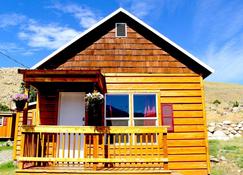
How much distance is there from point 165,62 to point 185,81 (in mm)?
1001

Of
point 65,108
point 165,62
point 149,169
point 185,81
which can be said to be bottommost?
point 149,169

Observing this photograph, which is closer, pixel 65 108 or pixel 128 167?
pixel 128 167

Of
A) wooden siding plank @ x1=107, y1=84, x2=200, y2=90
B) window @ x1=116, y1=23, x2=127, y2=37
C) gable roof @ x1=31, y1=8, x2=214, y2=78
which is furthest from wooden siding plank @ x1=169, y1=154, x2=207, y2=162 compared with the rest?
window @ x1=116, y1=23, x2=127, y2=37

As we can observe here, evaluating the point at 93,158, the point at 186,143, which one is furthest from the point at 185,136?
the point at 93,158

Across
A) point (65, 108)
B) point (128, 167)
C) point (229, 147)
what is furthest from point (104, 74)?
point (229, 147)

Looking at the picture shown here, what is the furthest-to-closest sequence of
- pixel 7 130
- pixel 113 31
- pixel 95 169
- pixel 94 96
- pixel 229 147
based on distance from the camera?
pixel 7 130 < pixel 229 147 < pixel 113 31 < pixel 94 96 < pixel 95 169

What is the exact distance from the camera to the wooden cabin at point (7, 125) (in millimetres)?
23594

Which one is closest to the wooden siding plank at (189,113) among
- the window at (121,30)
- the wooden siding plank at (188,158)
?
the wooden siding plank at (188,158)

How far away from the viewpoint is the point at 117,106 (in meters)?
10.3

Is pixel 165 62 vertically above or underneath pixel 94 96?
above

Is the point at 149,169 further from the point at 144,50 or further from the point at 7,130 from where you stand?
the point at 7,130

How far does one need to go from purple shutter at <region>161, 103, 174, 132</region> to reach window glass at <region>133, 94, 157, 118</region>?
0.31m

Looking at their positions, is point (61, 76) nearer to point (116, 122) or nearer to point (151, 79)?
point (116, 122)

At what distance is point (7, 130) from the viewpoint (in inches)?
933
